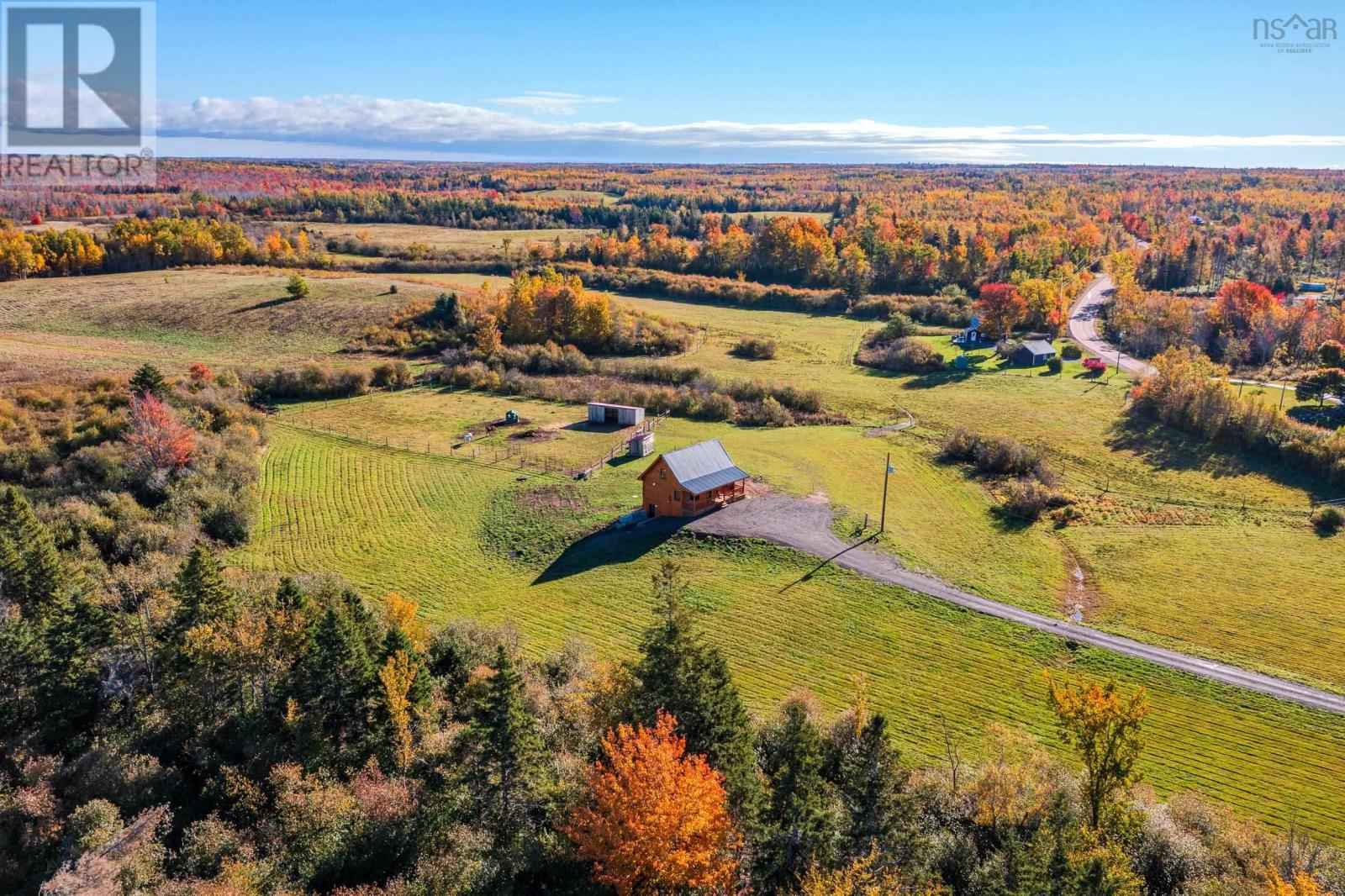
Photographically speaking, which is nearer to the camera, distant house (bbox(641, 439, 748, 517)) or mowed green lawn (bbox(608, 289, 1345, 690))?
mowed green lawn (bbox(608, 289, 1345, 690))

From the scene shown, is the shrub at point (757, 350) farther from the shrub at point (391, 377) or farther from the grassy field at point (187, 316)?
the grassy field at point (187, 316)

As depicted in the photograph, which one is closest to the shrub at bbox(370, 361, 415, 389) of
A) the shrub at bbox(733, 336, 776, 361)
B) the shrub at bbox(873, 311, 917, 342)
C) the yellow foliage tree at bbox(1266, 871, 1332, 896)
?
the shrub at bbox(733, 336, 776, 361)

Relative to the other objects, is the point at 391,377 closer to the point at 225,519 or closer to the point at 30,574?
the point at 225,519

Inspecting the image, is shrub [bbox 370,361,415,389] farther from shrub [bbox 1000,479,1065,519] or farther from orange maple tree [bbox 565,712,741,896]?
orange maple tree [bbox 565,712,741,896]

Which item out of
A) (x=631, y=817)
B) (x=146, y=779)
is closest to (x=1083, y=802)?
(x=631, y=817)

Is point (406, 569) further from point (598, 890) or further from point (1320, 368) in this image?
point (1320, 368)
